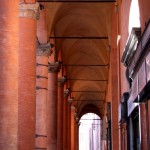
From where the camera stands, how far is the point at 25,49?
45.4 feet

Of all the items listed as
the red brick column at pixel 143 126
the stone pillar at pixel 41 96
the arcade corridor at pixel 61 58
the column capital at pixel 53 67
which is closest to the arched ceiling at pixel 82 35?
the arcade corridor at pixel 61 58

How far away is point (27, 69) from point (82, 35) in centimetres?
1137

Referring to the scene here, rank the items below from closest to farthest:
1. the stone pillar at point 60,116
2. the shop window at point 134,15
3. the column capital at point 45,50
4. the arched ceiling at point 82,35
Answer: the shop window at point 134,15, the column capital at point 45,50, the arched ceiling at point 82,35, the stone pillar at point 60,116

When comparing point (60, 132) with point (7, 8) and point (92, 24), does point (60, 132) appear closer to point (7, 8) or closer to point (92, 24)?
point (92, 24)

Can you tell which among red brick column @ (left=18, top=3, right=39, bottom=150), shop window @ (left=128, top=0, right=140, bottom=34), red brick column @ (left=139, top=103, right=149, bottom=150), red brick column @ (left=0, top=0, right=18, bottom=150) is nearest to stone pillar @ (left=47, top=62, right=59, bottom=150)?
red brick column @ (left=18, top=3, right=39, bottom=150)

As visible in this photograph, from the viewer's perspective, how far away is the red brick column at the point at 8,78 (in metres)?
8.88

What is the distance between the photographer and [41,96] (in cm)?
1780

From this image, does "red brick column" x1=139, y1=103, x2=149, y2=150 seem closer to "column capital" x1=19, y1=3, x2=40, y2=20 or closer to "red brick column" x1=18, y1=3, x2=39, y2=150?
"red brick column" x1=18, y1=3, x2=39, y2=150

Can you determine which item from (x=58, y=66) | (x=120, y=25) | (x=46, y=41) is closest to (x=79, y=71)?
(x=58, y=66)

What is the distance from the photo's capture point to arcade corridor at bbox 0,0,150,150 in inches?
356

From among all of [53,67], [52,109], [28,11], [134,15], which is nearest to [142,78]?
[134,15]

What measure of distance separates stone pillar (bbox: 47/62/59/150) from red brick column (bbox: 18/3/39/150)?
693 cm

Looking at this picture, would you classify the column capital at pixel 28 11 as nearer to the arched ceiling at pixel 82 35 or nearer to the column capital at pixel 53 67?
the arched ceiling at pixel 82 35

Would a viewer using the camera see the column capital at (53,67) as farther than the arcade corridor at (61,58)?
Yes
